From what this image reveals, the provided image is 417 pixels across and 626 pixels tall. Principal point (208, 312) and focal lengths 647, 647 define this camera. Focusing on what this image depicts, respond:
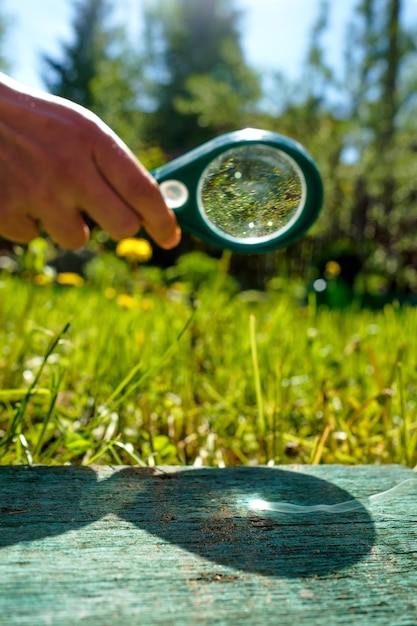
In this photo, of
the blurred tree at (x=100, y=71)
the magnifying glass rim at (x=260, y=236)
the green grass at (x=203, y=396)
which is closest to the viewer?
the magnifying glass rim at (x=260, y=236)

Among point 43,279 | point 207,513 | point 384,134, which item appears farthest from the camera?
point 384,134

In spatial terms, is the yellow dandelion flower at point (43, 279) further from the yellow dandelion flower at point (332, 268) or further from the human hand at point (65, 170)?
the yellow dandelion flower at point (332, 268)

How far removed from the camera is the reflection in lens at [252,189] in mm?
1075

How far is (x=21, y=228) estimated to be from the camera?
1.03 meters

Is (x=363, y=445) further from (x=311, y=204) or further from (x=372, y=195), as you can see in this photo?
(x=372, y=195)

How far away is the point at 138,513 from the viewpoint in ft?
2.74

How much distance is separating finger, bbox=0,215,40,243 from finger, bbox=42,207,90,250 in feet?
0.12

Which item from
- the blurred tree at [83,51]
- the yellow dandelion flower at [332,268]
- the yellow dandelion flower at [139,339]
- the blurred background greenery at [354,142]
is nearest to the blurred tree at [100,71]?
the blurred tree at [83,51]

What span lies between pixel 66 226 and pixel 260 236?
0.33 metres

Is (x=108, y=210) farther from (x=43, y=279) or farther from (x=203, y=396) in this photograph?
(x=43, y=279)

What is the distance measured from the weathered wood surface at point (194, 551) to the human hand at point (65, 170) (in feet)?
1.28

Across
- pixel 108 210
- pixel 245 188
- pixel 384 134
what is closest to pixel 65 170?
pixel 108 210

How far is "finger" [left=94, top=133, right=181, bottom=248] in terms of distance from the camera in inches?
36.4

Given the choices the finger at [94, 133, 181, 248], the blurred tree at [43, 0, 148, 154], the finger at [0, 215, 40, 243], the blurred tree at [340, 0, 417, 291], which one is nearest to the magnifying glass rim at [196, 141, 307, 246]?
the finger at [94, 133, 181, 248]
